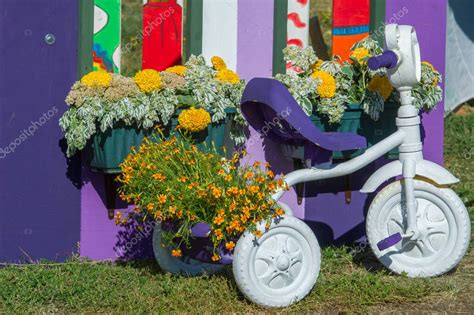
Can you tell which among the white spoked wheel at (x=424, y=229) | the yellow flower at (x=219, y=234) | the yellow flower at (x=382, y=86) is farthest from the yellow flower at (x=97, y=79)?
the white spoked wheel at (x=424, y=229)

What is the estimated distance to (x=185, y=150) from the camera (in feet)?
15.9

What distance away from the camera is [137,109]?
16.3 ft

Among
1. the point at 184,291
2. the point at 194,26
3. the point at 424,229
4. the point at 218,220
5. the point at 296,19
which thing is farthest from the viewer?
the point at 296,19

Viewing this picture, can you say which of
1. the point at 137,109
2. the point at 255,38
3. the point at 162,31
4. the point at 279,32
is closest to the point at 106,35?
the point at 162,31

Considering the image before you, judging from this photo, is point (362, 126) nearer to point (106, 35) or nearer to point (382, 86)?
point (382, 86)

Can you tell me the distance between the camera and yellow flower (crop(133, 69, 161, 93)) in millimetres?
5004

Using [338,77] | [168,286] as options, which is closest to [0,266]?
[168,286]

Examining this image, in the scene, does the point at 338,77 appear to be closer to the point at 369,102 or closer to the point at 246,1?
the point at 369,102

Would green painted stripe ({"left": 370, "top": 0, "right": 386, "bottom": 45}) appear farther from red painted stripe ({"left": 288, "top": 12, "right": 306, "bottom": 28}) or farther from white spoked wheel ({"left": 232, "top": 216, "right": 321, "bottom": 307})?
white spoked wheel ({"left": 232, "top": 216, "right": 321, "bottom": 307})

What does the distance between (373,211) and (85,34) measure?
1.78 meters

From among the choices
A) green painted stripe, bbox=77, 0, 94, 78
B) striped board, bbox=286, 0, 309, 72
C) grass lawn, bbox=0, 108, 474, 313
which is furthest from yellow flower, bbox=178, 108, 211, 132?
striped board, bbox=286, 0, 309, 72

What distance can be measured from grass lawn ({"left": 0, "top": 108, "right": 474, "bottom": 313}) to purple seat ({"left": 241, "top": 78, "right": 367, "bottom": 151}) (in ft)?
2.40

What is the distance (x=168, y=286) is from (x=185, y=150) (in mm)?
695

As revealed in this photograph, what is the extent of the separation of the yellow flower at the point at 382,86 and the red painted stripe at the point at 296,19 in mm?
619
